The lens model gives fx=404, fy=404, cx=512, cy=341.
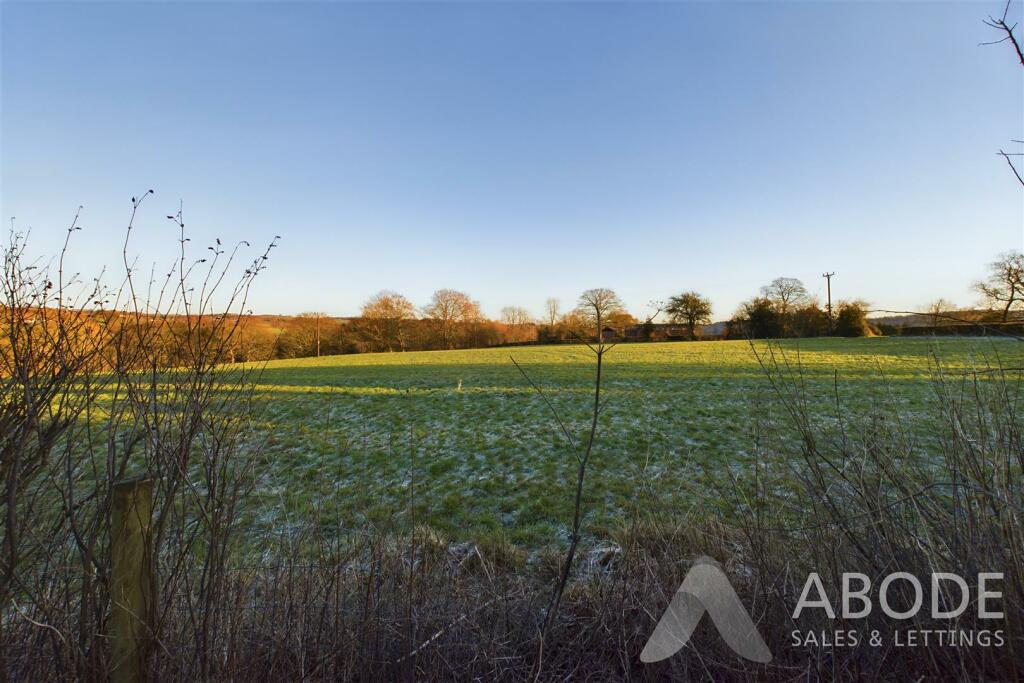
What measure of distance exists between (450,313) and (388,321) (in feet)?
24.4

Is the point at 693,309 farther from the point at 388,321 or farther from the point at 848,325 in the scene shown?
the point at 388,321

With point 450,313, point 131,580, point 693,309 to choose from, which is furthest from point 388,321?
point 131,580

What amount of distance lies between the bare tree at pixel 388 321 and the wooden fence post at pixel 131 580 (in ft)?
151

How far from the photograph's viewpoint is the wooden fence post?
1490 millimetres

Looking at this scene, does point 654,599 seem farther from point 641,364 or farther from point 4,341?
point 641,364

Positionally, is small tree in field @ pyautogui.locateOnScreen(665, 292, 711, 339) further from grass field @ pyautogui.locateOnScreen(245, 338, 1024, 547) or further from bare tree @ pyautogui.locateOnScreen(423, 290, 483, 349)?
grass field @ pyautogui.locateOnScreen(245, 338, 1024, 547)

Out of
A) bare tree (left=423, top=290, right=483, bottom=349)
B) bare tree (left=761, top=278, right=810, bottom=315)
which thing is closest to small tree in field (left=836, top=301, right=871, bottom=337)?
bare tree (left=761, top=278, right=810, bottom=315)

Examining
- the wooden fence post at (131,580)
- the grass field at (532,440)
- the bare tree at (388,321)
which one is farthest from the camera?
the bare tree at (388,321)

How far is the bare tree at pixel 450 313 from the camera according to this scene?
48344 millimetres

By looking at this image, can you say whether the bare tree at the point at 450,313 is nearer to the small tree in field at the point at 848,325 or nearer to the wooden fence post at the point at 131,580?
the small tree in field at the point at 848,325

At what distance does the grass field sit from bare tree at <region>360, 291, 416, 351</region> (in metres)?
28.7

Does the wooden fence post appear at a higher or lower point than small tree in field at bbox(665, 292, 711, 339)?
lower

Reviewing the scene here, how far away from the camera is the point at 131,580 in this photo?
5.05 ft

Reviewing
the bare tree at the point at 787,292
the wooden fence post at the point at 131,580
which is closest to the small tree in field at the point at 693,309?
the bare tree at the point at 787,292
